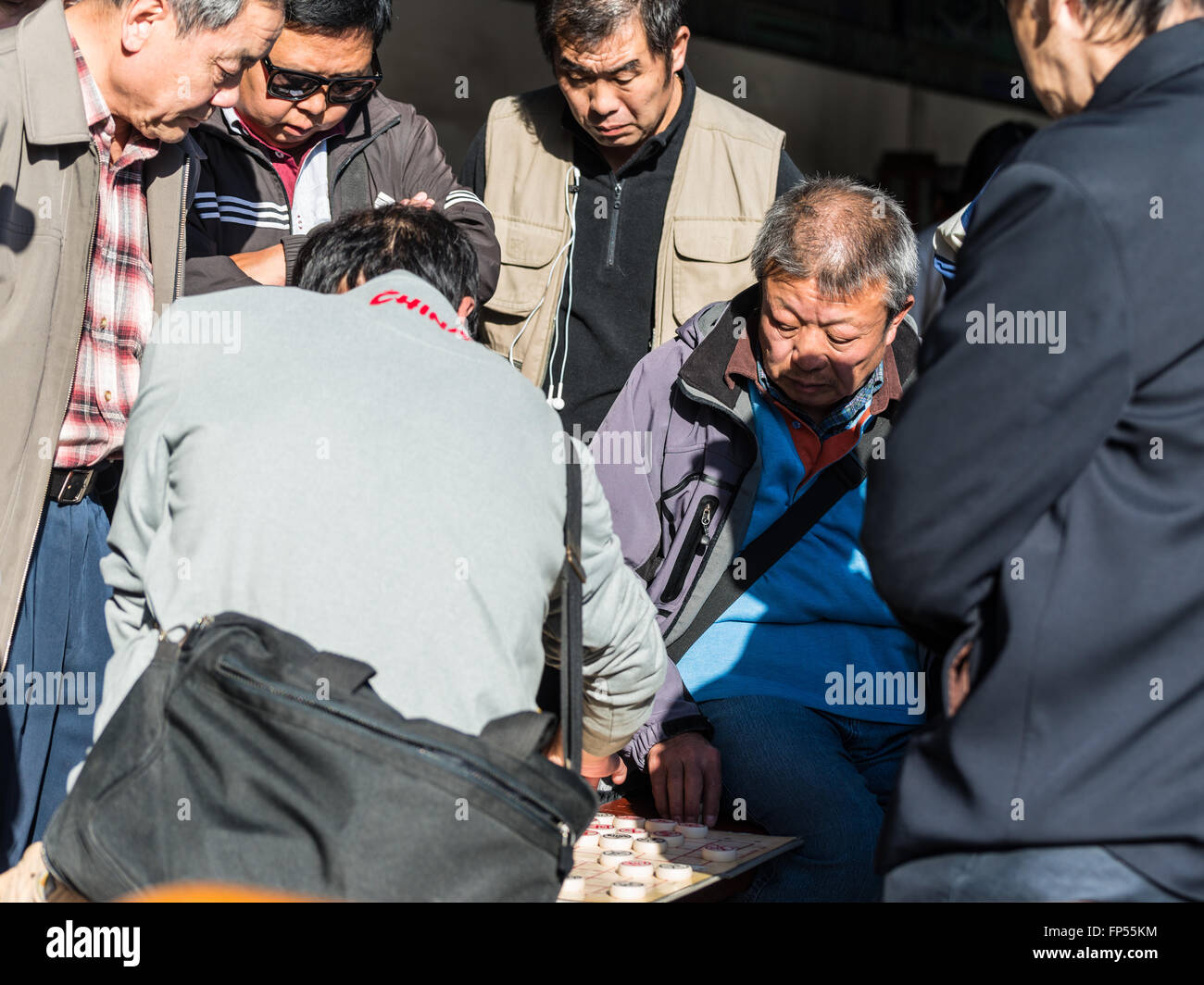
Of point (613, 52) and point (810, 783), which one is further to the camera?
point (613, 52)

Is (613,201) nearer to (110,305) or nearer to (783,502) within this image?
(783,502)

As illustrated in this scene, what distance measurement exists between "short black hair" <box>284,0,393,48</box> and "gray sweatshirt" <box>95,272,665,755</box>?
1459mm

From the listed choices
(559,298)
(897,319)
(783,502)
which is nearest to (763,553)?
(783,502)

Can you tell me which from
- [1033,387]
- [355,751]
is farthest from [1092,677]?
[355,751]

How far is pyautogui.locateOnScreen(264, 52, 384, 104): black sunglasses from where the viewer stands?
9.93 feet

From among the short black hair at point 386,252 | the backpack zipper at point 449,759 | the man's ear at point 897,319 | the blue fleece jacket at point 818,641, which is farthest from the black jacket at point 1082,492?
the man's ear at point 897,319

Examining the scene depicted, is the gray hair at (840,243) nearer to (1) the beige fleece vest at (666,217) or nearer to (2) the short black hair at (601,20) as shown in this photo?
(1) the beige fleece vest at (666,217)

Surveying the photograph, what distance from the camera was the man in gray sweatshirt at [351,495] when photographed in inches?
61.6

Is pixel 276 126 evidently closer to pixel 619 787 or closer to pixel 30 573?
pixel 30 573

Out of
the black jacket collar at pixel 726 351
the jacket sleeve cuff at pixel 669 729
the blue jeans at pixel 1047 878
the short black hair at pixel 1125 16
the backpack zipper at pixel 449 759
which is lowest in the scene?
the jacket sleeve cuff at pixel 669 729

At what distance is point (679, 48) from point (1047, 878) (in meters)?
2.66

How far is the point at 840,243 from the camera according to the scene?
2.86m

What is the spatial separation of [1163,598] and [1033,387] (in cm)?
25

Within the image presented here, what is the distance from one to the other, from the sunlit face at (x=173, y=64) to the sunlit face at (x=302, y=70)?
0.47 m
